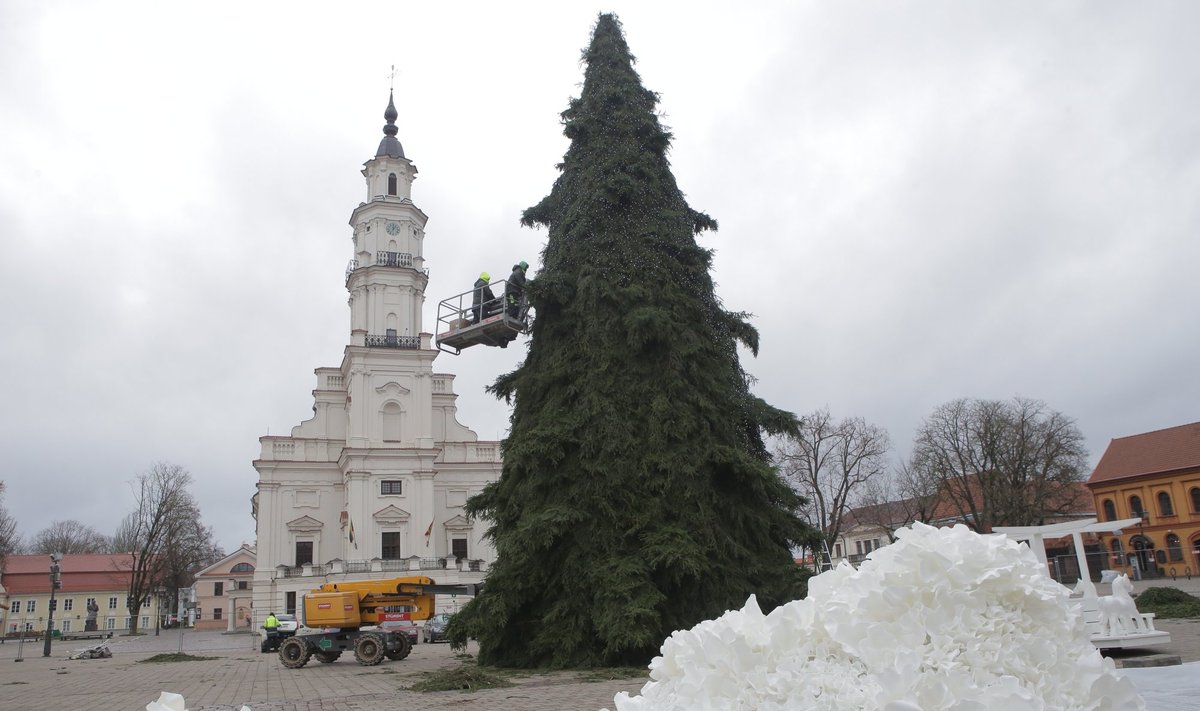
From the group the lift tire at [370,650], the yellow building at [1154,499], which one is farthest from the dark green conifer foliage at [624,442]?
the yellow building at [1154,499]

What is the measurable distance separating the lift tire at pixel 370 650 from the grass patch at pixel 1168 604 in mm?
19628

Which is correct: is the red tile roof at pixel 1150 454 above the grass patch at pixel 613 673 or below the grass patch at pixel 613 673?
above

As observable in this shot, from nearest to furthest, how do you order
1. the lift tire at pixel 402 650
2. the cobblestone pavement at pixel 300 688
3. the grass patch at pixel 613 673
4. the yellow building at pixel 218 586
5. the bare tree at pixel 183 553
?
the cobblestone pavement at pixel 300 688
the grass patch at pixel 613 673
the lift tire at pixel 402 650
the bare tree at pixel 183 553
the yellow building at pixel 218 586

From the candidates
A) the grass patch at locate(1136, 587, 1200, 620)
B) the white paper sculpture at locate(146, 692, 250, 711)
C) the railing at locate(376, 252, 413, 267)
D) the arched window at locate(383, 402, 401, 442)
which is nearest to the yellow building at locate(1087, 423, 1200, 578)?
the grass patch at locate(1136, 587, 1200, 620)

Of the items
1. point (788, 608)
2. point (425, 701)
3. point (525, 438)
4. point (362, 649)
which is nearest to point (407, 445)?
point (362, 649)

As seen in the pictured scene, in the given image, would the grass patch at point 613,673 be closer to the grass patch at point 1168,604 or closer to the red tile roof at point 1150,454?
the grass patch at point 1168,604

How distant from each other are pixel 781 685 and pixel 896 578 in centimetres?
44

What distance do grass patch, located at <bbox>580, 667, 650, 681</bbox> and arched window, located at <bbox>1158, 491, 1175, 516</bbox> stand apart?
57146mm

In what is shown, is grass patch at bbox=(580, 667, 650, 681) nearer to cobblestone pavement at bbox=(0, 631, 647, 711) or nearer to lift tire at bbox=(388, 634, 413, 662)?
cobblestone pavement at bbox=(0, 631, 647, 711)

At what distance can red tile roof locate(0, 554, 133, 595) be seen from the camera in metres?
84.8

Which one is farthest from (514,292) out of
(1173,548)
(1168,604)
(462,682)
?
(1173,548)

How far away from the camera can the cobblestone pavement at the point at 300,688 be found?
37.7ft

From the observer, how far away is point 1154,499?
56688mm

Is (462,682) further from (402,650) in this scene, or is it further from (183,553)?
(183,553)
